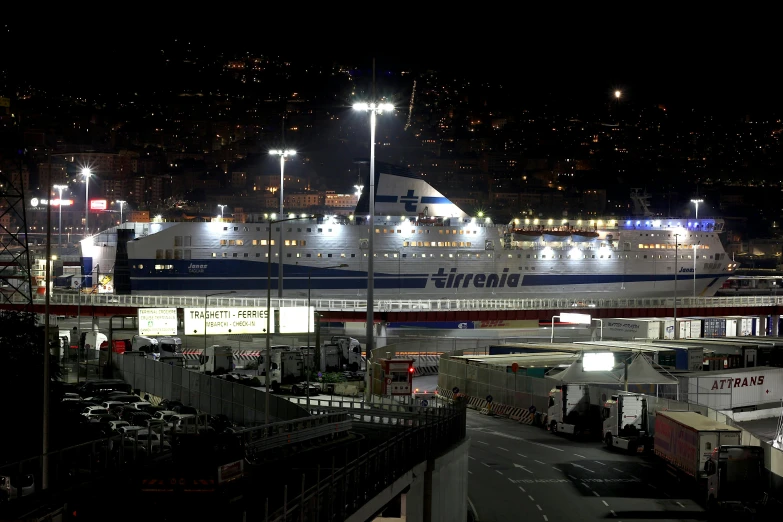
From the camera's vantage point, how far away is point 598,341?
4328 centimetres

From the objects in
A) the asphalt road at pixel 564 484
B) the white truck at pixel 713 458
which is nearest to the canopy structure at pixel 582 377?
the asphalt road at pixel 564 484

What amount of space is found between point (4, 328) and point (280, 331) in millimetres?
16061

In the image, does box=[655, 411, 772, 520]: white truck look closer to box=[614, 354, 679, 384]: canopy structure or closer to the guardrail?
box=[614, 354, 679, 384]: canopy structure

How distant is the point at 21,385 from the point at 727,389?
21.2 metres

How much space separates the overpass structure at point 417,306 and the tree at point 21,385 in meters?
19.4

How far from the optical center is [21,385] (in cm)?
1909

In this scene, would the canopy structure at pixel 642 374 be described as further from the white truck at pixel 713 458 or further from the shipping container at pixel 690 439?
the shipping container at pixel 690 439

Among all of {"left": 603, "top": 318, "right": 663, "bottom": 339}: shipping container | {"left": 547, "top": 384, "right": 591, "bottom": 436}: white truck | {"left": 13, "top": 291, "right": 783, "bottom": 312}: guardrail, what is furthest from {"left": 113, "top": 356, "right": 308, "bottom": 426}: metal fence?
{"left": 603, "top": 318, "right": 663, "bottom": 339}: shipping container

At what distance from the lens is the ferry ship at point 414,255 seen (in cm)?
6481

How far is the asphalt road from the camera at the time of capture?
736 inches

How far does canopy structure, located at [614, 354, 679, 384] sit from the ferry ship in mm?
35414

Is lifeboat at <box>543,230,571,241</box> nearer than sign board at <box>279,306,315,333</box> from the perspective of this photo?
No

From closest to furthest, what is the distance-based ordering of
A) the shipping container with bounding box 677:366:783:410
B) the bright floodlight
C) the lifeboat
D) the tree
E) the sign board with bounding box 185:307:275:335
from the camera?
the tree, the bright floodlight, the shipping container with bounding box 677:366:783:410, the sign board with bounding box 185:307:275:335, the lifeboat

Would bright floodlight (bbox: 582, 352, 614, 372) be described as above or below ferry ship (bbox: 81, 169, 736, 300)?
below
